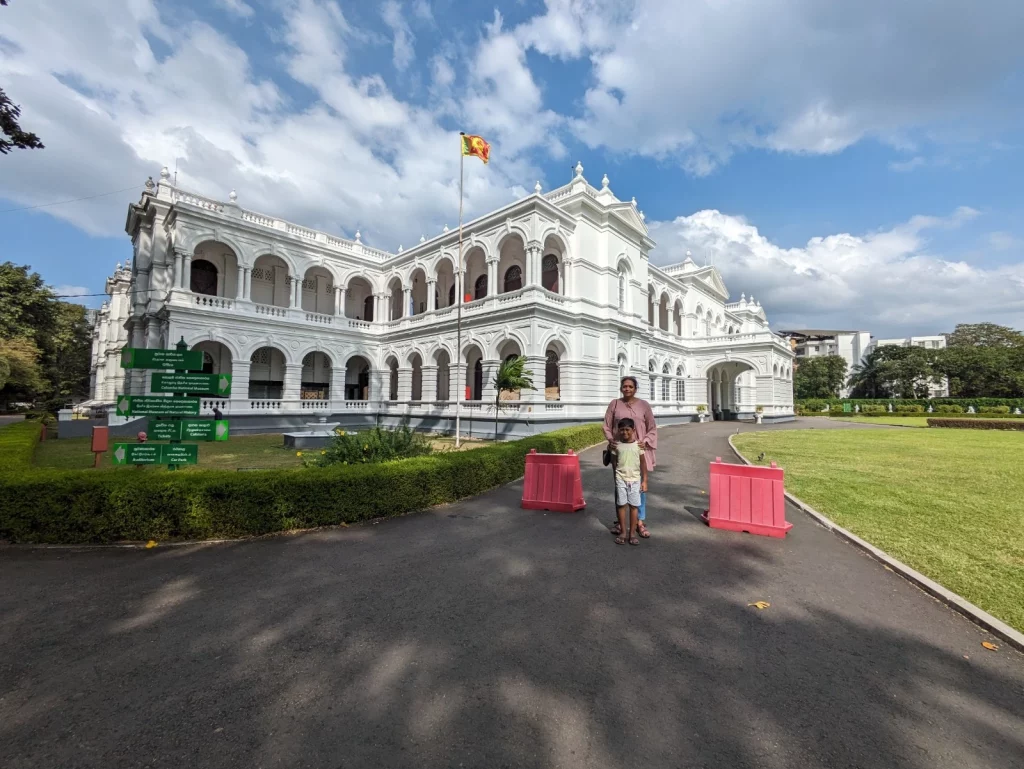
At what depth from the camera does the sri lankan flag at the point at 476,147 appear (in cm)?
1616

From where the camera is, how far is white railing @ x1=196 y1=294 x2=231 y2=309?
2071cm

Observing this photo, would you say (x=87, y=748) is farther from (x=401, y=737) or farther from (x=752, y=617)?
(x=752, y=617)

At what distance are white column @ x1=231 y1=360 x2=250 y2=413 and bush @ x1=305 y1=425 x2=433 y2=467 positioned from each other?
14.5 m

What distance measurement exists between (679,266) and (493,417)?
2597 cm

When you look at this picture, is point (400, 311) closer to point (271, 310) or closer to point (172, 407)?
point (271, 310)

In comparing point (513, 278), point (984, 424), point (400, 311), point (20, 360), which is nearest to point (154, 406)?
point (513, 278)

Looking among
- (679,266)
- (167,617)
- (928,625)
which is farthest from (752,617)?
(679,266)

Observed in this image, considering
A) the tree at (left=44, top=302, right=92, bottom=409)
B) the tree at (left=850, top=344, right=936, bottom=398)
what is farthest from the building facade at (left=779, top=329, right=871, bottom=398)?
the tree at (left=44, top=302, right=92, bottom=409)

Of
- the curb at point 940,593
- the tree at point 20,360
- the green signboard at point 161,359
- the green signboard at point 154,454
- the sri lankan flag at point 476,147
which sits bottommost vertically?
the curb at point 940,593

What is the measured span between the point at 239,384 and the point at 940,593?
24502 millimetres

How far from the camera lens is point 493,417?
19859mm

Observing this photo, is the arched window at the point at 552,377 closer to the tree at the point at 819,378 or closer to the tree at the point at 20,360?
the tree at the point at 20,360

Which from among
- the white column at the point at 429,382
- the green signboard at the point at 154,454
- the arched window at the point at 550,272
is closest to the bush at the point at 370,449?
the green signboard at the point at 154,454

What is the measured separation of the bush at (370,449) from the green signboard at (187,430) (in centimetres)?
156
